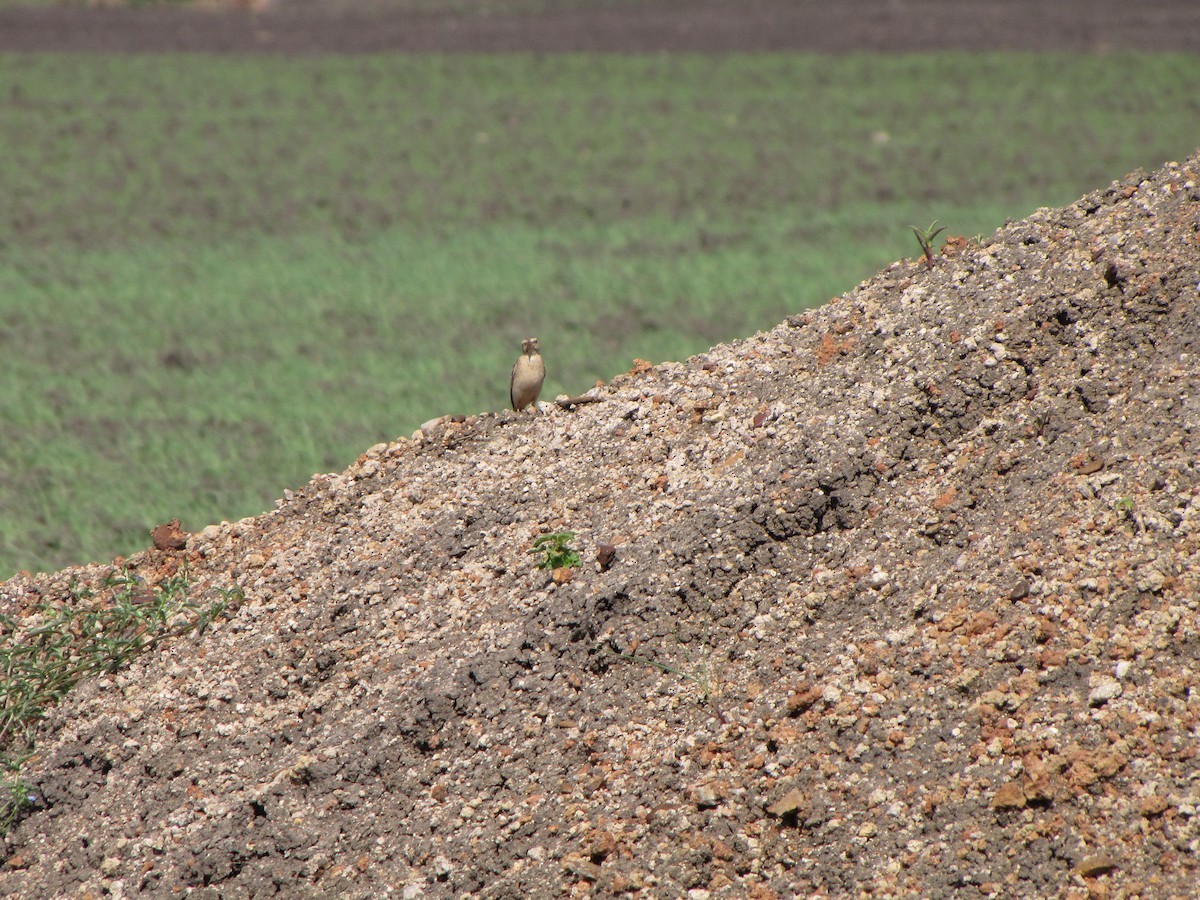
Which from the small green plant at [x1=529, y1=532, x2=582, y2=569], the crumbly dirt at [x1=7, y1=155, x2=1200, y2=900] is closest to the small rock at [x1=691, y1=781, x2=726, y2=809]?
the crumbly dirt at [x1=7, y1=155, x2=1200, y2=900]

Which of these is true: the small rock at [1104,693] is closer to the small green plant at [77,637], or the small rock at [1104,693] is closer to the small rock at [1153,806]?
the small rock at [1153,806]

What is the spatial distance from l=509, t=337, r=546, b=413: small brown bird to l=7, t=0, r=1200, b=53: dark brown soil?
14.2 metres

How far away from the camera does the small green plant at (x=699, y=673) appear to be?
3.68m

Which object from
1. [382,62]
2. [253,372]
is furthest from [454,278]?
[382,62]

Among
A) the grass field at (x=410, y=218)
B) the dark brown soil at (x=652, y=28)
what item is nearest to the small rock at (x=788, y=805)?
the grass field at (x=410, y=218)

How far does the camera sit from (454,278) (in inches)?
409

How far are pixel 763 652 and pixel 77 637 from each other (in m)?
2.49

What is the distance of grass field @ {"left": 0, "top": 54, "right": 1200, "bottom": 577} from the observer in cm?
737

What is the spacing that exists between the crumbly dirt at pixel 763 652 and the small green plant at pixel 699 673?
0.02 meters

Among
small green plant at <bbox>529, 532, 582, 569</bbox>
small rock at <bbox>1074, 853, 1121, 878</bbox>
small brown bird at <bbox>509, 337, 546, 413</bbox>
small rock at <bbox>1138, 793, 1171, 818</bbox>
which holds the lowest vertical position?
small rock at <bbox>1074, 853, 1121, 878</bbox>

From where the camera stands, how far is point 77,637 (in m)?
4.48

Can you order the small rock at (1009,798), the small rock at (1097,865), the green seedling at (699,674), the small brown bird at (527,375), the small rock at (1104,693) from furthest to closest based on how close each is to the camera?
the small brown bird at (527,375) < the green seedling at (699,674) < the small rock at (1104,693) < the small rock at (1009,798) < the small rock at (1097,865)

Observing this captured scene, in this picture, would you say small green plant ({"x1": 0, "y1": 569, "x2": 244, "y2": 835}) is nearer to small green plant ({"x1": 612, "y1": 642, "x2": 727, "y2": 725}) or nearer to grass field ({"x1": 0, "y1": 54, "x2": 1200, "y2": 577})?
grass field ({"x1": 0, "y1": 54, "x2": 1200, "y2": 577})

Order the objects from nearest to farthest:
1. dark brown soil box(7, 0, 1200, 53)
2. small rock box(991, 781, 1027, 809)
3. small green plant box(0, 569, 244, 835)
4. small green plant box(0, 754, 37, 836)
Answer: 1. small rock box(991, 781, 1027, 809)
2. small green plant box(0, 754, 37, 836)
3. small green plant box(0, 569, 244, 835)
4. dark brown soil box(7, 0, 1200, 53)
